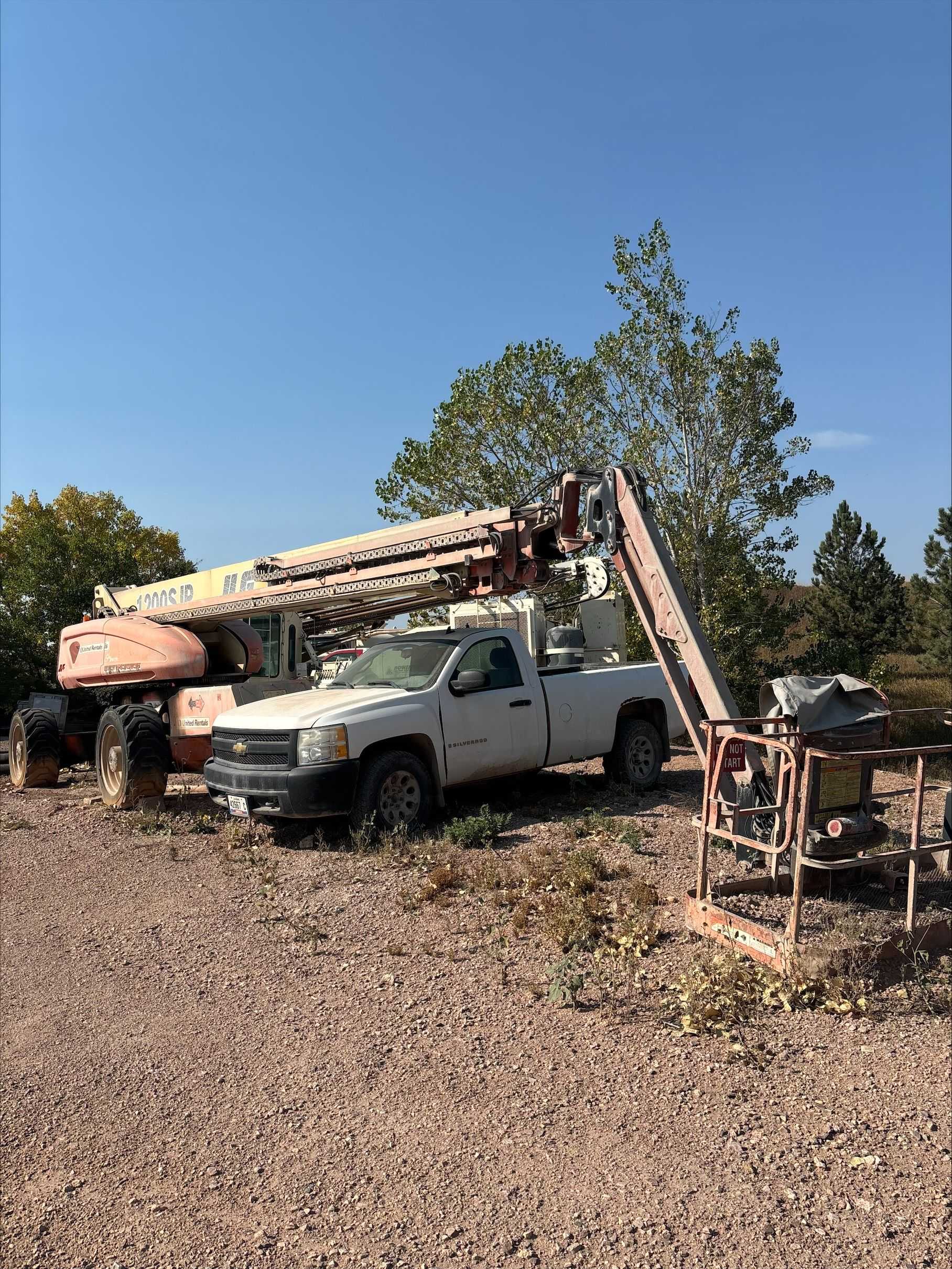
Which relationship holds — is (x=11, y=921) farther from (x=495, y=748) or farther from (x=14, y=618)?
(x=14, y=618)

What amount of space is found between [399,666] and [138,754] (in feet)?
10.6

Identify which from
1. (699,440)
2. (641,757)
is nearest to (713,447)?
(699,440)

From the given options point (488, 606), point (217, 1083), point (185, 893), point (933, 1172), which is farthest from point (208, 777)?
point (488, 606)

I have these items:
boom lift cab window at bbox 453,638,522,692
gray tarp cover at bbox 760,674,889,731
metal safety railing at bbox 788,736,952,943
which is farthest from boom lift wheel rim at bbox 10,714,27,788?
metal safety railing at bbox 788,736,952,943

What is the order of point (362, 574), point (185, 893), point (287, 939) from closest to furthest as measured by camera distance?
point (287, 939)
point (185, 893)
point (362, 574)

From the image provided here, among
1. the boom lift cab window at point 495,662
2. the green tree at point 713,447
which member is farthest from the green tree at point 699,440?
the boom lift cab window at point 495,662

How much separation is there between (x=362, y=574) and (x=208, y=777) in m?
2.51

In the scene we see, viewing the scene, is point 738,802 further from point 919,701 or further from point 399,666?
point 919,701

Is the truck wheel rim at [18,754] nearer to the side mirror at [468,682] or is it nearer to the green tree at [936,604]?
the side mirror at [468,682]

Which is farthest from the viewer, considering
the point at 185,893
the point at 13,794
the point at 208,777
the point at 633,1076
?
the point at 13,794

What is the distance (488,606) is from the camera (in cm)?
1662

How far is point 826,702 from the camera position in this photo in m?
5.53

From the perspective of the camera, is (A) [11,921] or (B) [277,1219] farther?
(A) [11,921]

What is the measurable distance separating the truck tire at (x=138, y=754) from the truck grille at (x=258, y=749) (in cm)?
184
